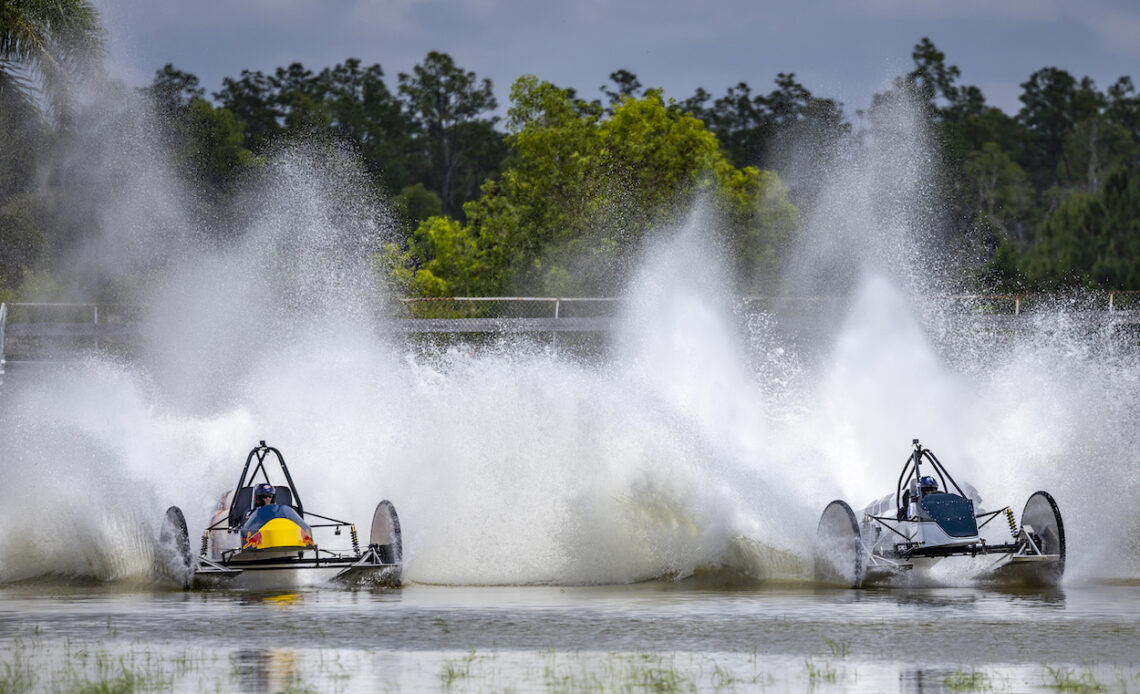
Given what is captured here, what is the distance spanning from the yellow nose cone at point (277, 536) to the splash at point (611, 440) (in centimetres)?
232

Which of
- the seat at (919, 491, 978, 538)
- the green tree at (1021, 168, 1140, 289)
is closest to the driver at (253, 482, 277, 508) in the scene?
the seat at (919, 491, 978, 538)

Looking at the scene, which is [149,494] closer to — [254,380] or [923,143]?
[254,380]

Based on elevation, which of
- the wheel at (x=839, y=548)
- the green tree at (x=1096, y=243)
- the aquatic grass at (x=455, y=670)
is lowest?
the aquatic grass at (x=455, y=670)

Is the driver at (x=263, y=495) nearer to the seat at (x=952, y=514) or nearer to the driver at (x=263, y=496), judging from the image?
the driver at (x=263, y=496)

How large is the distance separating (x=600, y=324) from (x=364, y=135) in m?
70.5

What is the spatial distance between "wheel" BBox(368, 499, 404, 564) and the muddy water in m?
0.45

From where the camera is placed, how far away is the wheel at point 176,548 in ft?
72.4

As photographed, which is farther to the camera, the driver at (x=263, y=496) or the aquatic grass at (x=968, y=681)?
the driver at (x=263, y=496)

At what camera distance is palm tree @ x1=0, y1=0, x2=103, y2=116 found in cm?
5034

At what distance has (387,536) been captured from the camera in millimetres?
22531

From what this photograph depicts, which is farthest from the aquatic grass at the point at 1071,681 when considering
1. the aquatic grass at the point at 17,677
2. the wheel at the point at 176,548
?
the wheel at the point at 176,548

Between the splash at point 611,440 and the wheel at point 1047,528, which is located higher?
the splash at point 611,440

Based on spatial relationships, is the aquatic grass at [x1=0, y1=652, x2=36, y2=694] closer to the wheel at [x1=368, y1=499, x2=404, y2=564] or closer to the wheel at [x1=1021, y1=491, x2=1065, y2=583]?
the wheel at [x1=368, y1=499, x2=404, y2=564]

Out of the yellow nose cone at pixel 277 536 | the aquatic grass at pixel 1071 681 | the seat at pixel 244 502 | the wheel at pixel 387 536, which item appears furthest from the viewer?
the seat at pixel 244 502
